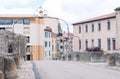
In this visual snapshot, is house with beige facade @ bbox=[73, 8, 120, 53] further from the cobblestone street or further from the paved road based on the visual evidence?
the paved road

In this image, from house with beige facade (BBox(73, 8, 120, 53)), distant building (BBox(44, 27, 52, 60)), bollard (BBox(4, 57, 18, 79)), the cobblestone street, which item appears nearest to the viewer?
bollard (BBox(4, 57, 18, 79))

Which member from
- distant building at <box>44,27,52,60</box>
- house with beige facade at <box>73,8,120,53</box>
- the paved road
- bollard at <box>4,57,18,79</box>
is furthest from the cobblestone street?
distant building at <box>44,27,52,60</box>

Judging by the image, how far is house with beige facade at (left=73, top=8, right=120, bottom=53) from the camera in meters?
67.6

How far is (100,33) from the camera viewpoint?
75.1m

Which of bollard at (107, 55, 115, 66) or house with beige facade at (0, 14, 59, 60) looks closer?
bollard at (107, 55, 115, 66)

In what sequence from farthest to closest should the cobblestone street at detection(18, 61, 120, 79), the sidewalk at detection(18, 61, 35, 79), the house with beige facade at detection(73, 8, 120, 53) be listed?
the house with beige facade at detection(73, 8, 120, 53)
the cobblestone street at detection(18, 61, 120, 79)
the sidewalk at detection(18, 61, 35, 79)

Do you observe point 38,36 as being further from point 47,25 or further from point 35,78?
point 35,78

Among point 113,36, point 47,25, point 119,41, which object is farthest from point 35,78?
point 47,25

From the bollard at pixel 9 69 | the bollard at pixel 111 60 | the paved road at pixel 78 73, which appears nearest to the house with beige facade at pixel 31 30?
the bollard at pixel 111 60

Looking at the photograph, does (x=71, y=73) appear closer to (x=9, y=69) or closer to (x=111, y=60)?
(x=9, y=69)

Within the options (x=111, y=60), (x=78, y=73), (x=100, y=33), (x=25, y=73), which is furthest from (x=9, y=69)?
(x=100, y=33)

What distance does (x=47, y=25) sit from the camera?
433 ft

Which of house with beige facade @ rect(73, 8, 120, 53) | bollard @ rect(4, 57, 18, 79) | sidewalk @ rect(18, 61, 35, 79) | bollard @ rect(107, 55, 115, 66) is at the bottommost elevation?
sidewalk @ rect(18, 61, 35, 79)

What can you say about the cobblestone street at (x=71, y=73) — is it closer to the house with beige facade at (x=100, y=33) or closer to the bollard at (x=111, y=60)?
the bollard at (x=111, y=60)
